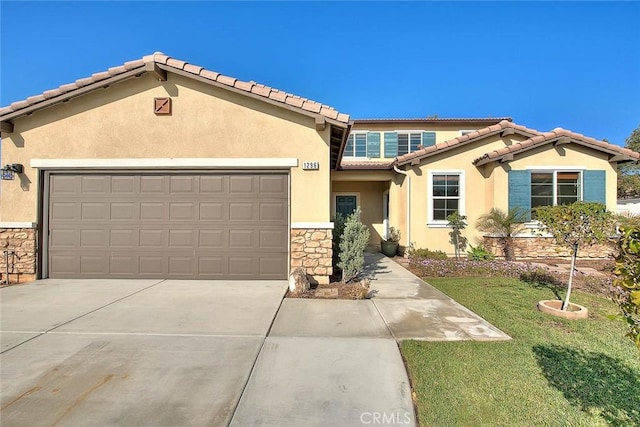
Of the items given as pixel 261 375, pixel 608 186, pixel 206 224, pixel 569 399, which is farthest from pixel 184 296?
pixel 608 186

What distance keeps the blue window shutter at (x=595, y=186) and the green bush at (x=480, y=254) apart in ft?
11.8

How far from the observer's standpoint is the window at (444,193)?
11.3 meters

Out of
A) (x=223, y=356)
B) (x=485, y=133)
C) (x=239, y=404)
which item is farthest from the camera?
(x=485, y=133)

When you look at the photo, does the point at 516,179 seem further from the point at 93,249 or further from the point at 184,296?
the point at 93,249

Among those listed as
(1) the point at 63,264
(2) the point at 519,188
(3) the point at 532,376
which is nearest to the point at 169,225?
(1) the point at 63,264

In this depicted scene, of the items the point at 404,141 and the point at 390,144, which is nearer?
the point at 390,144

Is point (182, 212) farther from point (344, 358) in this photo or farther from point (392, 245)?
point (392, 245)

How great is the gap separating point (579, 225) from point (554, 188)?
249 inches

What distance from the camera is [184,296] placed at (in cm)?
604

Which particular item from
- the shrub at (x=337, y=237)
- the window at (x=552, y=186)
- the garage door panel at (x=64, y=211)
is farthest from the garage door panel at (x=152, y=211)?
the window at (x=552, y=186)

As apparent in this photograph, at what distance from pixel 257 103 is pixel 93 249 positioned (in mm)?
5308

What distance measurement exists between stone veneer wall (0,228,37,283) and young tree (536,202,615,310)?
1116 cm

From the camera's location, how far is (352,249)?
23.6 ft

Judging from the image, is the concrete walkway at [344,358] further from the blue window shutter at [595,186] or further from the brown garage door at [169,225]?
the blue window shutter at [595,186]
